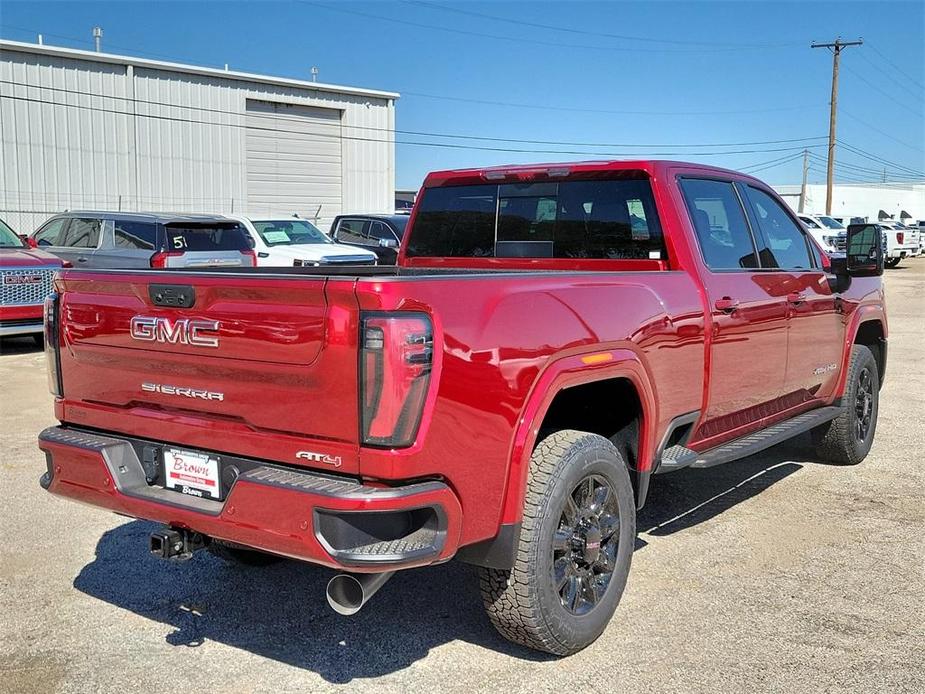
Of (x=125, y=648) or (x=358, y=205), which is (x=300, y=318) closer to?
(x=125, y=648)

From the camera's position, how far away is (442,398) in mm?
3025

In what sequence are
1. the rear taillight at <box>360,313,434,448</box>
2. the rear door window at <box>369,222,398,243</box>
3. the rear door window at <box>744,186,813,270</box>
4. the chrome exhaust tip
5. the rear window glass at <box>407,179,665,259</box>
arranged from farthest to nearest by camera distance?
1. the rear door window at <box>369,222,398,243</box>
2. the rear door window at <box>744,186,813,270</box>
3. the rear window glass at <box>407,179,665,259</box>
4. the chrome exhaust tip
5. the rear taillight at <box>360,313,434,448</box>

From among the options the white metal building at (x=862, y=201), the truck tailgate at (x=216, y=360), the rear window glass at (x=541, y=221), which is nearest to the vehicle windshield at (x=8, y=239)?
the rear window glass at (x=541, y=221)

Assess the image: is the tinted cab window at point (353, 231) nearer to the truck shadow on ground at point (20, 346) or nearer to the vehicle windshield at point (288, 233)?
the vehicle windshield at point (288, 233)

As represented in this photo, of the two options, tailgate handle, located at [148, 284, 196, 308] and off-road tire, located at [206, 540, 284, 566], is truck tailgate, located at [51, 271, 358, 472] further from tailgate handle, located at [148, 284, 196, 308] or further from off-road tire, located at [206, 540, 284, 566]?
off-road tire, located at [206, 540, 284, 566]

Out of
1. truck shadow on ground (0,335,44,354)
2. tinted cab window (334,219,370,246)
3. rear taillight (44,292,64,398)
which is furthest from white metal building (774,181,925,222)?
rear taillight (44,292,64,398)

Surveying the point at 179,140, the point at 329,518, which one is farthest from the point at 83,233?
the point at 179,140

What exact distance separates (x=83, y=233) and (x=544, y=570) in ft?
40.3

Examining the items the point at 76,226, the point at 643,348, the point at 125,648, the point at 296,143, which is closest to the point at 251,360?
the point at 125,648

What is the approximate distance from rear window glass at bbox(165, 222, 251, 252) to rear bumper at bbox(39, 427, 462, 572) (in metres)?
10.7

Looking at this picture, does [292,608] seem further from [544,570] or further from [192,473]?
[544,570]

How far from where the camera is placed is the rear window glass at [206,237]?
44.2 feet

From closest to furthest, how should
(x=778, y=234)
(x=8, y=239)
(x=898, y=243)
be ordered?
(x=778, y=234)
(x=8, y=239)
(x=898, y=243)

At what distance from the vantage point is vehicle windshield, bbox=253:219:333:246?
17.8m
